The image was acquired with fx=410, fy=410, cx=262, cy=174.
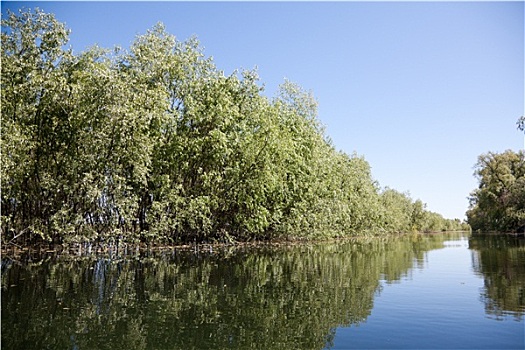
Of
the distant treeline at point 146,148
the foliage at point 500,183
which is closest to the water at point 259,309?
the distant treeline at point 146,148

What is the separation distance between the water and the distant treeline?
1088 centimetres

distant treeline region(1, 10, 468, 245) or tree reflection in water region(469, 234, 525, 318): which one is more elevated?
distant treeline region(1, 10, 468, 245)

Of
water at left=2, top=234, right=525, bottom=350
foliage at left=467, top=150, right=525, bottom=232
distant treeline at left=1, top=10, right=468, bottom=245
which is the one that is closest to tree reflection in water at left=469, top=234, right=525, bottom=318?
water at left=2, top=234, right=525, bottom=350

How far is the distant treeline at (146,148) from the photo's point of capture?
95.3ft

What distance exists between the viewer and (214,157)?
1487 inches

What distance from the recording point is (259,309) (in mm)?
12008

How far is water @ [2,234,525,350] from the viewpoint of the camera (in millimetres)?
9094

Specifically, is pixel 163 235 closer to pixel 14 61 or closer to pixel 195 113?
pixel 195 113

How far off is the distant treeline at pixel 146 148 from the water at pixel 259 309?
35.7 feet

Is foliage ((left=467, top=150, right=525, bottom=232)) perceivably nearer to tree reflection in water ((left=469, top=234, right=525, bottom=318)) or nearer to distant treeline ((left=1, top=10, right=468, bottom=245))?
distant treeline ((left=1, top=10, right=468, bottom=245))

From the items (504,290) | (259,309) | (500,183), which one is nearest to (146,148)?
(259,309)

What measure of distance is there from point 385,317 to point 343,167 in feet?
186

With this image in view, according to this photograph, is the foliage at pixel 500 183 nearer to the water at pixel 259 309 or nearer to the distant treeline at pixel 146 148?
the distant treeline at pixel 146 148

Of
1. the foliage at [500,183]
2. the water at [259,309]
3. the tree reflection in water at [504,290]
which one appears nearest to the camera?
the water at [259,309]
